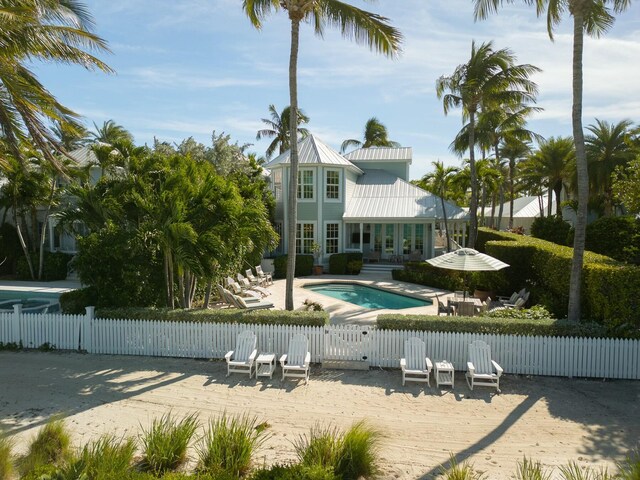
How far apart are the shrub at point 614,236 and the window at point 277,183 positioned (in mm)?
15907

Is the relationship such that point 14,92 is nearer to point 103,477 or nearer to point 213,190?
point 213,190

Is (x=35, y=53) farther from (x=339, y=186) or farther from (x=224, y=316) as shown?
(x=339, y=186)

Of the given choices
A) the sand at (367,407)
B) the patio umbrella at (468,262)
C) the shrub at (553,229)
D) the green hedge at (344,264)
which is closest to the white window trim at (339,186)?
the green hedge at (344,264)

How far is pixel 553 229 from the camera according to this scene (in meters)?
24.8

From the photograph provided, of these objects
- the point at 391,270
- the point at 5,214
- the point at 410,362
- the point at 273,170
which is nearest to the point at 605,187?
the point at 391,270

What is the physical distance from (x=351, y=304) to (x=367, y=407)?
28.8 feet

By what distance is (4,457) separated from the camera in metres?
5.21

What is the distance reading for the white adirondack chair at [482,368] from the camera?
8.83 metres

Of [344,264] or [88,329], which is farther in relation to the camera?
[344,264]

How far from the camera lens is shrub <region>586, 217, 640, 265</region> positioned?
683 inches

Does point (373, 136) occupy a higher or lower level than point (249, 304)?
higher

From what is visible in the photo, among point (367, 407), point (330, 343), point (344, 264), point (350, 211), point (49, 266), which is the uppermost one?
A: point (350, 211)

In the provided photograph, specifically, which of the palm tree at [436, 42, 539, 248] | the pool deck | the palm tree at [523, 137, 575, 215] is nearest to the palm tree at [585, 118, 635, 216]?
the palm tree at [523, 137, 575, 215]

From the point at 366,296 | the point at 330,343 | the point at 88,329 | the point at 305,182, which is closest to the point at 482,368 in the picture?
the point at 330,343
